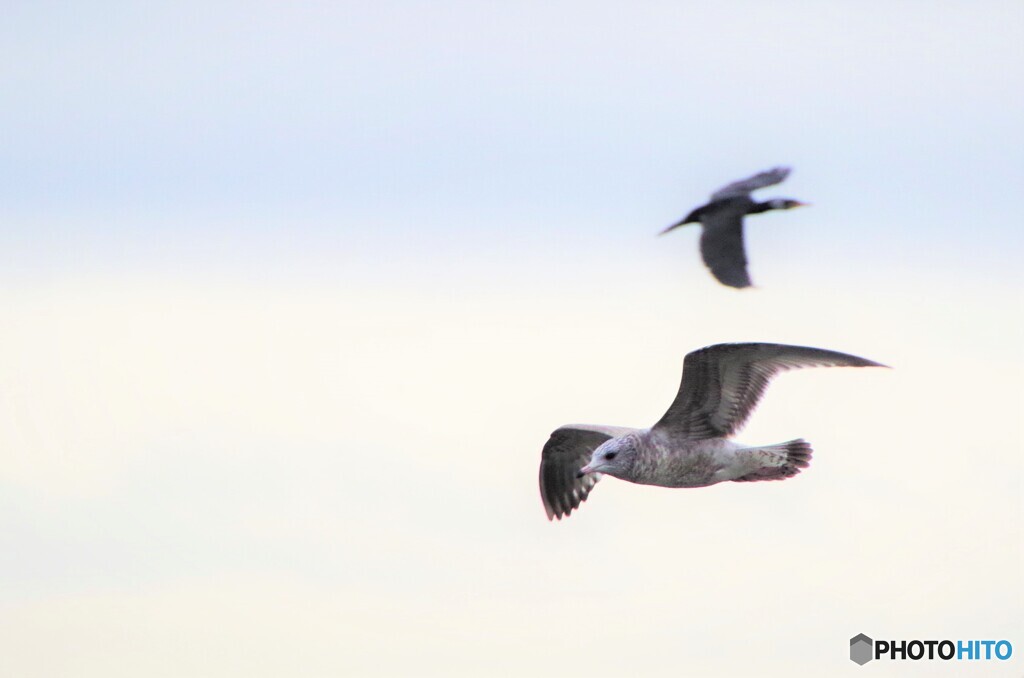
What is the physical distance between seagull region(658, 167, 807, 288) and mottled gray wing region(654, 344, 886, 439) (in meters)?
2.77

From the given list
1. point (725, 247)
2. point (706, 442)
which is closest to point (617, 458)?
point (706, 442)

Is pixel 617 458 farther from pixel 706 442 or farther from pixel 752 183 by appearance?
pixel 752 183

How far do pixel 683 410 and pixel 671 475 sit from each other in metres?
0.81

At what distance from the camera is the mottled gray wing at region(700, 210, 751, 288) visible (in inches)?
1116

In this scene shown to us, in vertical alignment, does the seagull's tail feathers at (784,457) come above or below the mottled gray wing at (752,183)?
below

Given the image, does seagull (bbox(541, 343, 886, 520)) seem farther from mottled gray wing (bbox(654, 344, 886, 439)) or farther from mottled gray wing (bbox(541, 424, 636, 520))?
mottled gray wing (bbox(541, 424, 636, 520))

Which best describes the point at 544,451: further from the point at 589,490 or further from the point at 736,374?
the point at 736,374

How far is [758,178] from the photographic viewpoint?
29.3m

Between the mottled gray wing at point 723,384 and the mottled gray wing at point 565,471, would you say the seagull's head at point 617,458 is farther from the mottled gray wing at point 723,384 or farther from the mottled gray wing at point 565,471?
the mottled gray wing at point 565,471

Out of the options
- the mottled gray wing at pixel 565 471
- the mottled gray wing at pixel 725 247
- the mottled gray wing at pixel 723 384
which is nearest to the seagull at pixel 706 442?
the mottled gray wing at pixel 723 384

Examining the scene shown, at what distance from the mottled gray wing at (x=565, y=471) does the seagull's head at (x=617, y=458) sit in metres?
3.70

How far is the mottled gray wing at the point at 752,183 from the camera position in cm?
2909

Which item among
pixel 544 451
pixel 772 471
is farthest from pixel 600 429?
pixel 772 471

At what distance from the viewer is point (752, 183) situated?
2927 centimetres
